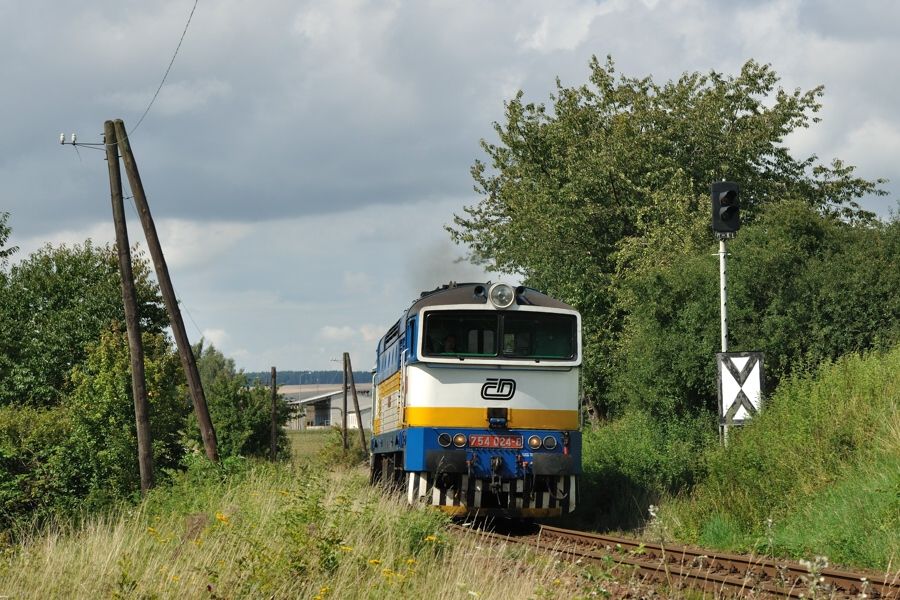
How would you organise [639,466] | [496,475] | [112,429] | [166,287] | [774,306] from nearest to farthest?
1. [496,475]
2. [639,466]
3. [774,306]
4. [166,287]
5. [112,429]

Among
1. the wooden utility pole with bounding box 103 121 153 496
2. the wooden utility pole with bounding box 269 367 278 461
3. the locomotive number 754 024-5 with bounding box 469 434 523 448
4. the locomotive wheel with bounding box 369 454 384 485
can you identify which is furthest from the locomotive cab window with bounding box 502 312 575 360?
the wooden utility pole with bounding box 269 367 278 461

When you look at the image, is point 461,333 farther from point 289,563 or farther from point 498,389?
point 289,563

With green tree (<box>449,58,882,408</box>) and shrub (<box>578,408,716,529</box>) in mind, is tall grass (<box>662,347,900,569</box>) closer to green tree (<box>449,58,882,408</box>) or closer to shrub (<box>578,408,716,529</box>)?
shrub (<box>578,408,716,529</box>)

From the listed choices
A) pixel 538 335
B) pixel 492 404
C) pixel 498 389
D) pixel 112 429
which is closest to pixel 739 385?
pixel 538 335

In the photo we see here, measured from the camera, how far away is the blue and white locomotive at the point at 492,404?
15.4 meters

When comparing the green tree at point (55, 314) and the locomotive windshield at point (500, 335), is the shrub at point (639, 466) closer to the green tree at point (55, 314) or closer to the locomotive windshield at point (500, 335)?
the locomotive windshield at point (500, 335)

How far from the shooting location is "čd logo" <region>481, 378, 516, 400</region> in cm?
1564

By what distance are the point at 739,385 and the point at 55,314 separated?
48582mm

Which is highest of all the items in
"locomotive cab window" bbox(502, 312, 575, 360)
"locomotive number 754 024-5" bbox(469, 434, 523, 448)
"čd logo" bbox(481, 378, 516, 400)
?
"locomotive cab window" bbox(502, 312, 575, 360)

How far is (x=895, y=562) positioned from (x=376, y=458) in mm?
13168

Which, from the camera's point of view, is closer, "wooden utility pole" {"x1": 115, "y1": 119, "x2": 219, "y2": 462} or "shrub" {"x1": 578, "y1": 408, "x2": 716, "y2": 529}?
"shrub" {"x1": 578, "y1": 408, "x2": 716, "y2": 529}

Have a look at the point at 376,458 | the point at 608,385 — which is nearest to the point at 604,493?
the point at 376,458

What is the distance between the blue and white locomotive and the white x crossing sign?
7.08ft

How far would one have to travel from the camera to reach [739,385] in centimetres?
1538
